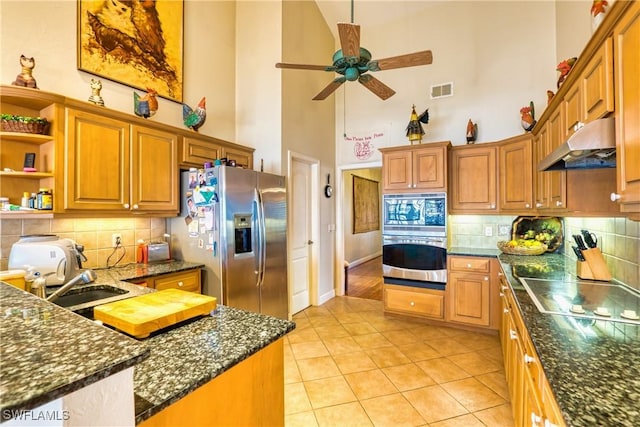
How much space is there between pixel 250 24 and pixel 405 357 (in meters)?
4.35

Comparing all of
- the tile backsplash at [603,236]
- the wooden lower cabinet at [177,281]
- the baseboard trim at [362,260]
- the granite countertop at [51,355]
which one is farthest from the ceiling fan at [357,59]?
the baseboard trim at [362,260]

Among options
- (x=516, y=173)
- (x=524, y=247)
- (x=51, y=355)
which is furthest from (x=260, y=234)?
(x=516, y=173)

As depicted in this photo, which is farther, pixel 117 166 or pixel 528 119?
pixel 528 119

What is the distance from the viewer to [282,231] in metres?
3.32

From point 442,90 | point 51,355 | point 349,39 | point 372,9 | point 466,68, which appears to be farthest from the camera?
point 372,9

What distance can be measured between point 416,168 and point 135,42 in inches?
129

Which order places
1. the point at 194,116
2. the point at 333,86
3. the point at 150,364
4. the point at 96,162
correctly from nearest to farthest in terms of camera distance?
the point at 150,364
the point at 96,162
the point at 333,86
the point at 194,116

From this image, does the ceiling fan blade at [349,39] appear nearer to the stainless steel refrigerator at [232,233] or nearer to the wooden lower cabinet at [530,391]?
the stainless steel refrigerator at [232,233]

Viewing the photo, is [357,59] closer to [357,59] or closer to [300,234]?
[357,59]

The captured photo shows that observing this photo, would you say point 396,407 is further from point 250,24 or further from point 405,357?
point 250,24

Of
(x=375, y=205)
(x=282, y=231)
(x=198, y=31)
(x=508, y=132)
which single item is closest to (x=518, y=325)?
(x=282, y=231)

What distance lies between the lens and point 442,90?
3967 mm

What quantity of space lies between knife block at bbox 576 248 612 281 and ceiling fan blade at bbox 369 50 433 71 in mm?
1767

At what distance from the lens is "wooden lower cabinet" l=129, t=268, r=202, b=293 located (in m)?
2.28
